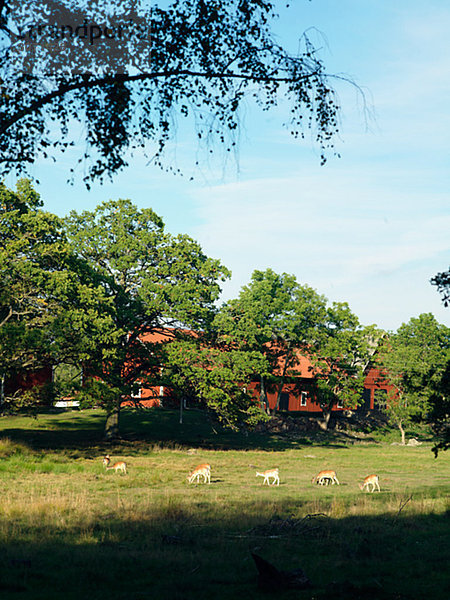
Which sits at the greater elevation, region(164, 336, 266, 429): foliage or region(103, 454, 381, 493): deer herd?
region(164, 336, 266, 429): foliage

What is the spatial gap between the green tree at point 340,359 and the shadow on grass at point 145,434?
4225 millimetres

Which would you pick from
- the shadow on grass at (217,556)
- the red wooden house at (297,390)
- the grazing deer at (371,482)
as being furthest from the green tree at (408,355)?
the shadow on grass at (217,556)

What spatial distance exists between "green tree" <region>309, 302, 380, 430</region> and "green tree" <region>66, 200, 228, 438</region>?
91.5ft

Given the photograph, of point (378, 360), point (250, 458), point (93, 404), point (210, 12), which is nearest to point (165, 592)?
point (210, 12)

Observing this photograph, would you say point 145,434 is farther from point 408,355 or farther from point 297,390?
point 408,355

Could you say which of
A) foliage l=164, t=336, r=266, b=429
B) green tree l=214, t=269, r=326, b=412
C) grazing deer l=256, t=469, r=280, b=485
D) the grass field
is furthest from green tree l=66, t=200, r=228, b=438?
green tree l=214, t=269, r=326, b=412

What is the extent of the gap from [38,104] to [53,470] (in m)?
23.5

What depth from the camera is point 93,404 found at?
123 feet

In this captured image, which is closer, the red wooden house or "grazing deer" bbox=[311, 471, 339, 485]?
"grazing deer" bbox=[311, 471, 339, 485]

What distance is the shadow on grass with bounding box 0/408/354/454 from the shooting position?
143 feet

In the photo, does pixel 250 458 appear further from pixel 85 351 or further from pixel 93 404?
pixel 85 351

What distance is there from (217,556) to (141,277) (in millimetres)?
30491

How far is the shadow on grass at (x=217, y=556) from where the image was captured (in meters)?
10.7

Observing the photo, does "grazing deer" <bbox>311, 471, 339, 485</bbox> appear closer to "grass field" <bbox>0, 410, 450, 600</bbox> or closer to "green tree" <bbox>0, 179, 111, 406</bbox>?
"grass field" <bbox>0, 410, 450, 600</bbox>
